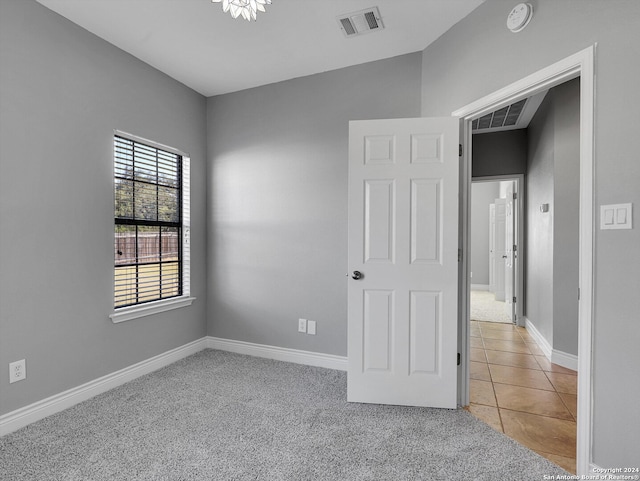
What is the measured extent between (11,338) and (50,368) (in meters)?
0.34

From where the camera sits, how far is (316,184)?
3271 mm

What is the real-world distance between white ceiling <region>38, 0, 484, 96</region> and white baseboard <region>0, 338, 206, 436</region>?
259cm

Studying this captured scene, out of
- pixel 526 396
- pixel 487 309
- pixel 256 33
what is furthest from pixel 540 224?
pixel 256 33

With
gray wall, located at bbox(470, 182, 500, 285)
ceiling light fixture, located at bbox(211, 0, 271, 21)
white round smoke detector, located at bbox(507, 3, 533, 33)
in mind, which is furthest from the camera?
gray wall, located at bbox(470, 182, 500, 285)

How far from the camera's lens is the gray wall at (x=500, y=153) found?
4762mm

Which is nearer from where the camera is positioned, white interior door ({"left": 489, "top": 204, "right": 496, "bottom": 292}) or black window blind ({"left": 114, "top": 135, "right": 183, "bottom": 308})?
black window blind ({"left": 114, "top": 135, "right": 183, "bottom": 308})

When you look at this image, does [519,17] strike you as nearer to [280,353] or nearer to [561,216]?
[561,216]

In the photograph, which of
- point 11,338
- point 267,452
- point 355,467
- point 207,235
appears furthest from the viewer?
point 207,235

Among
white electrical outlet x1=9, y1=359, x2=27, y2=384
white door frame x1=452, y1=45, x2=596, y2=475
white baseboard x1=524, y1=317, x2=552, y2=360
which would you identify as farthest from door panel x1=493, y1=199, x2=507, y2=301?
white electrical outlet x1=9, y1=359, x2=27, y2=384

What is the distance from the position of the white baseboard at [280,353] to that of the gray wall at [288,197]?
0.06m

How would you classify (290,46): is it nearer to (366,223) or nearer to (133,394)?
(366,223)

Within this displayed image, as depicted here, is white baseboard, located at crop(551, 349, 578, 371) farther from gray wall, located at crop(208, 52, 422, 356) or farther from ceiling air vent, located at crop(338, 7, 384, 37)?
ceiling air vent, located at crop(338, 7, 384, 37)

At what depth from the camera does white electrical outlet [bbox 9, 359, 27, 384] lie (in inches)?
84.9

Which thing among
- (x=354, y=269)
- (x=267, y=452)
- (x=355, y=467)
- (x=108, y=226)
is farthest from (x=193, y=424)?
(x=108, y=226)
